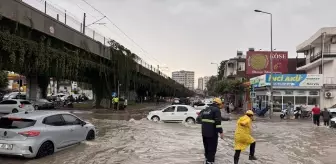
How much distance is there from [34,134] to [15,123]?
0.75 metres

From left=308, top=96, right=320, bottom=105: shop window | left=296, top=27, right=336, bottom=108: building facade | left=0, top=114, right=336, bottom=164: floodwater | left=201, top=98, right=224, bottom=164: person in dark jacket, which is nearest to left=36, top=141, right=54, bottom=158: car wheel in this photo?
left=0, top=114, right=336, bottom=164: floodwater

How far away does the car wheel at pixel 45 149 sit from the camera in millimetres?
10875

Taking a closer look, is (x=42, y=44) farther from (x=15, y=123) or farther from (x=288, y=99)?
(x=288, y=99)

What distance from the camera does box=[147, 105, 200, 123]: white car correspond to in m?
25.6

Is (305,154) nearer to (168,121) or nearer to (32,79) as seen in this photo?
(168,121)

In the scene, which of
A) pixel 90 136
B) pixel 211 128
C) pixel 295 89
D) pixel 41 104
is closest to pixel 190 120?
pixel 90 136

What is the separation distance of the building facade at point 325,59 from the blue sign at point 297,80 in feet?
3.72

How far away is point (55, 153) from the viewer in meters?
11.8

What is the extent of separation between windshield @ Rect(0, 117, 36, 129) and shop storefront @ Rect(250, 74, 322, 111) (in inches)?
1209

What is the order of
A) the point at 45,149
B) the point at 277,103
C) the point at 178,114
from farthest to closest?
the point at 277,103, the point at 178,114, the point at 45,149

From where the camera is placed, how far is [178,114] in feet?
85.0

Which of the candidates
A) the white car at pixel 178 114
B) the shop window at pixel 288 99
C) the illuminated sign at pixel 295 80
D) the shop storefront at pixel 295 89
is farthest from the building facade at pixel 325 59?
the white car at pixel 178 114

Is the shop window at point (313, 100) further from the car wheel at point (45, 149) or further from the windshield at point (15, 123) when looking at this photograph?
the windshield at point (15, 123)

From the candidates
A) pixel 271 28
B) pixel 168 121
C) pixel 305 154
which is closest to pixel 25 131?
pixel 305 154
